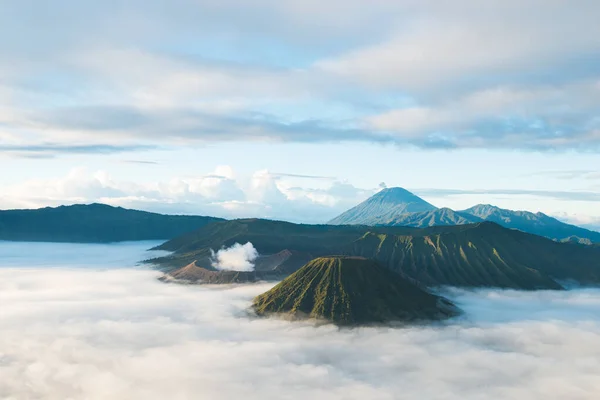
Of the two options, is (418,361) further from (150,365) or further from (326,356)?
(150,365)

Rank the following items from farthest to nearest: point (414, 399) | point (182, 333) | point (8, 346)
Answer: point (182, 333), point (8, 346), point (414, 399)

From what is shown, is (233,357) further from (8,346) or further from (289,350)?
(8,346)

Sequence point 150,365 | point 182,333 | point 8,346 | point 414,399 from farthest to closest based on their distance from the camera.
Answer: point 182,333
point 8,346
point 150,365
point 414,399

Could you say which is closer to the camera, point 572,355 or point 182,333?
point 572,355

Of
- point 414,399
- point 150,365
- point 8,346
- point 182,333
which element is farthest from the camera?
point 182,333

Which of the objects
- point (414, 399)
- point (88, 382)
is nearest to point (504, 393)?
point (414, 399)

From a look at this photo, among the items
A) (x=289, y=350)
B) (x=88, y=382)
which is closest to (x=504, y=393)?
(x=289, y=350)

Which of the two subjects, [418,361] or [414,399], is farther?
[418,361]
